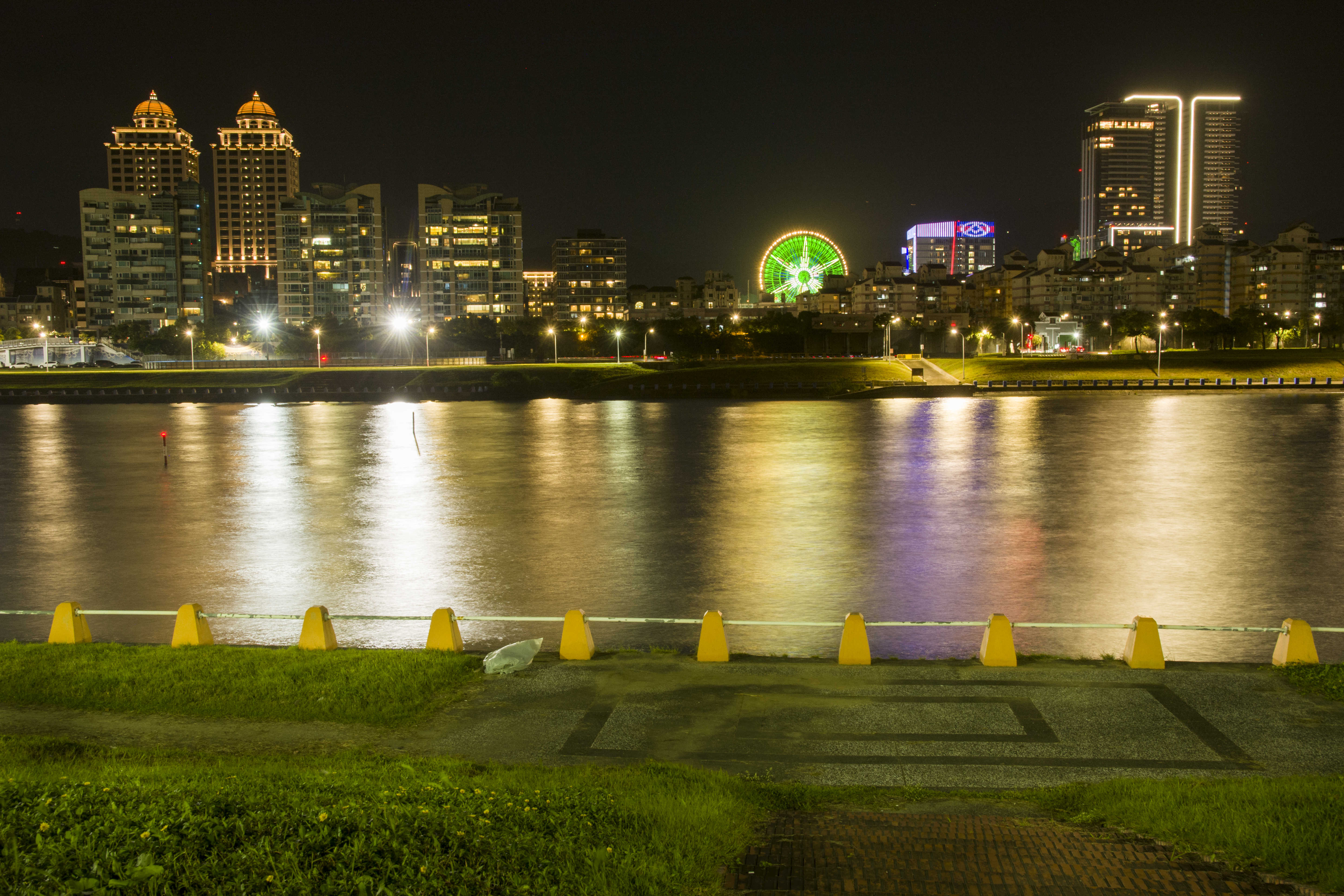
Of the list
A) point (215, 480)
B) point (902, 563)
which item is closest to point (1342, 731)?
point (902, 563)

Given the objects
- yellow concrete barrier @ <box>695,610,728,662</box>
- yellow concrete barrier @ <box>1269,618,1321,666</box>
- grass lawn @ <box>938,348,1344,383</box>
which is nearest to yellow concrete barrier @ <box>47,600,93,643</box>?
yellow concrete barrier @ <box>695,610,728,662</box>

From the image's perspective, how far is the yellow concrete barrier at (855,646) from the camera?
1139 centimetres

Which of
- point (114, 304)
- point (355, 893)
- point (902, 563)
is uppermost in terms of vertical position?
point (114, 304)

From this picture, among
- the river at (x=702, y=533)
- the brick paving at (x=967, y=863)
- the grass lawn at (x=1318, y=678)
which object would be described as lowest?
the river at (x=702, y=533)

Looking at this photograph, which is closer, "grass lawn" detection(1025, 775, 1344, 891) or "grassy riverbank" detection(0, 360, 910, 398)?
"grass lawn" detection(1025, 775, 1344, 891)

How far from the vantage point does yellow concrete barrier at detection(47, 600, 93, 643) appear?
12.6m

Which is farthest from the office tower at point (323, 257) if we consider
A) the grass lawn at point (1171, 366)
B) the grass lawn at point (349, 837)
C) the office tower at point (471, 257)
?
the grass lawn at point (349, 837)

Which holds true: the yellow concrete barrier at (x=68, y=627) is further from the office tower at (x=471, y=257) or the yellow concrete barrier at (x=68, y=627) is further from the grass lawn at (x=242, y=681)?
the office tower at (x=471, y=257)

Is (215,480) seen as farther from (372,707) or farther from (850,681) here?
(850,681)

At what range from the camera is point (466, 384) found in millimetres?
89062

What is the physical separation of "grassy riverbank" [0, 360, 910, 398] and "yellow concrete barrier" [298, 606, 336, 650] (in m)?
69.5

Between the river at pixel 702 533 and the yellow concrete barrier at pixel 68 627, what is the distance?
1591 millimetres

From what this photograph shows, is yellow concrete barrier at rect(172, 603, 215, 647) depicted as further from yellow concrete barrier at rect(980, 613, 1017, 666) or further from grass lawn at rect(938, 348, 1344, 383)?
grass lawn at rect(938, 348, 1344, 383)

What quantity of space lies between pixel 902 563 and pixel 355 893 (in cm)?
1578
